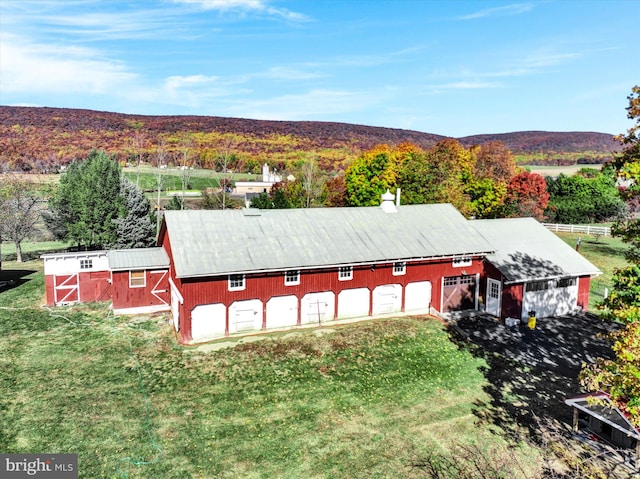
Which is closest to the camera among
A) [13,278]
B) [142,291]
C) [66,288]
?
[142,291]

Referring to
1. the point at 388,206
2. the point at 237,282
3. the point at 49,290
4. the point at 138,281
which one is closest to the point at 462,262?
the point at 388,206

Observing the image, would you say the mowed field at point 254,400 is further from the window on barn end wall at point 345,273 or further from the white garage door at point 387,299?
the window on barn end wall at point 345,273

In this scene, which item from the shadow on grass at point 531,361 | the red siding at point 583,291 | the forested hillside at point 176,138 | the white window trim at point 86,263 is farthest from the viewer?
the forested hillside at point 176,138

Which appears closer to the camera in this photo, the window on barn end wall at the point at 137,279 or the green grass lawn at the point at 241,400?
the green grass lawn at the point at 241,400

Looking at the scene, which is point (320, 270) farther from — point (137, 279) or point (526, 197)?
point (526, 197)

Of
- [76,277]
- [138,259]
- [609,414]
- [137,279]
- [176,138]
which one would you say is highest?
[176,138]

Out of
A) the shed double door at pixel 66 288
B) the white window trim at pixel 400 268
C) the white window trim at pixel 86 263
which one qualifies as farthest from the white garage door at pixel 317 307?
the shed double door at pixel 66 288

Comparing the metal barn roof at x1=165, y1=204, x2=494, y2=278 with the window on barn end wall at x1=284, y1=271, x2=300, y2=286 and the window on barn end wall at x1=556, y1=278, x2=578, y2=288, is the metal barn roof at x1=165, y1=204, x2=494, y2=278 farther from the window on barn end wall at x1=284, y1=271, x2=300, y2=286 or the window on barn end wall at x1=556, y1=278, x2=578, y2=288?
the window on barn end wall at x1=556, y1=278, x2=578, y2=288
